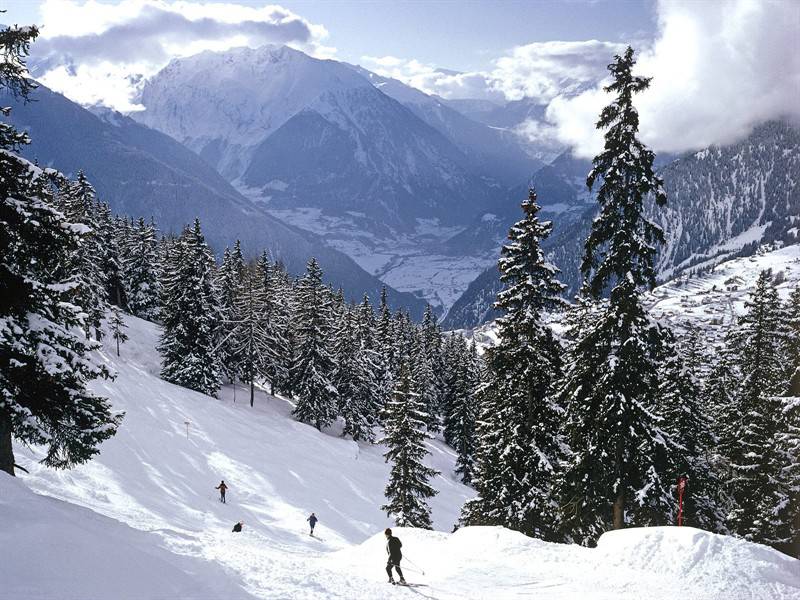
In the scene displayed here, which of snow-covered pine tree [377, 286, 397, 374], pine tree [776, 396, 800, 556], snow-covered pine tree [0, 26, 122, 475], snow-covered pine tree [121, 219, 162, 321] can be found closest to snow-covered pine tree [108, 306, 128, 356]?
snow-covered pine tree [121, 219, 162, 321]

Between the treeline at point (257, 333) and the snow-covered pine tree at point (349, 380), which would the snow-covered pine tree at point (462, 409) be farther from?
the snow-covered pine tree at point (349, 380)

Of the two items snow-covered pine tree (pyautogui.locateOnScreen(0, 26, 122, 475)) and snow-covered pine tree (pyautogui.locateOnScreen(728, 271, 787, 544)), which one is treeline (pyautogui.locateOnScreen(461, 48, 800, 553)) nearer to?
snow-covered pine tree (pyautogui.locateOnScreen(728, 271, 787, 544))

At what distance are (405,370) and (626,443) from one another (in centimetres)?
1898

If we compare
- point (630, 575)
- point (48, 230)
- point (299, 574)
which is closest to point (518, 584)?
point (630, 575)

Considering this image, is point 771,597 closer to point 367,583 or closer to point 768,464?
point 367,583

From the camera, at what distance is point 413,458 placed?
116ft

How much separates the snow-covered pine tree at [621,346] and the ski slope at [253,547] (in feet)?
8.30

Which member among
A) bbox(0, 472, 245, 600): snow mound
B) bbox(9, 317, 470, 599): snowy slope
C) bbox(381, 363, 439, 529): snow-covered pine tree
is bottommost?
bbox(9, 317, 470, 599): snowy slope

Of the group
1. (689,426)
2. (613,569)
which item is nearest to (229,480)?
(689,426)

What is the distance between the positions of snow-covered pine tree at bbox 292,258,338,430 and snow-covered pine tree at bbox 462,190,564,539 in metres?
35.0

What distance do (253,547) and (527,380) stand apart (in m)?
12.2

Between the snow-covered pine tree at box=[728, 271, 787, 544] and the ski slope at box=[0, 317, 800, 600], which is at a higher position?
the snow-covered pine tree at box=[728, 271, 787, 544]

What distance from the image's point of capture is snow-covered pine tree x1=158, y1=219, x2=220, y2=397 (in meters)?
53.5

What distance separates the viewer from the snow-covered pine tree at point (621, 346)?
19141 mm
